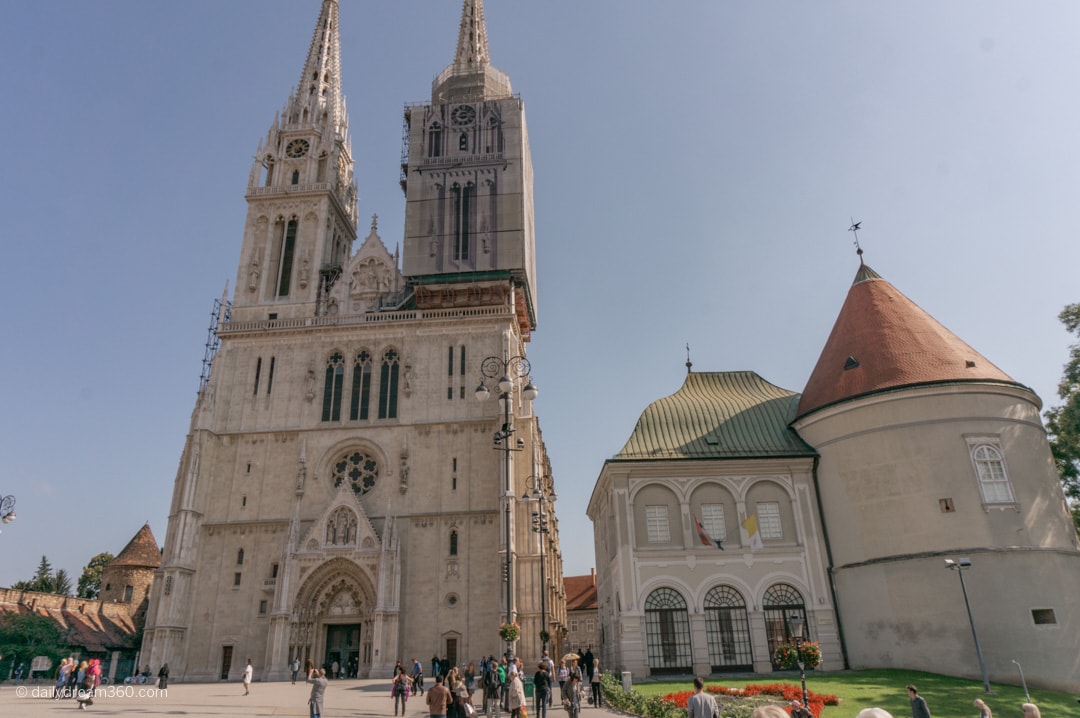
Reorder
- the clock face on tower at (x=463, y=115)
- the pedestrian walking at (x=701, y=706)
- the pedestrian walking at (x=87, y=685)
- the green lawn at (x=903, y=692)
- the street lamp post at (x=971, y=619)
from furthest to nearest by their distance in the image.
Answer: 1. the clock face on tower at (x=463, y=115)
2. the street lamp post at (x=971, y=619)
3. the pedestrian walking at (x=87, y=685)
4. the green lawn at (x=903, y=692)
5. the pedestrian walking at (x=701, y=706)

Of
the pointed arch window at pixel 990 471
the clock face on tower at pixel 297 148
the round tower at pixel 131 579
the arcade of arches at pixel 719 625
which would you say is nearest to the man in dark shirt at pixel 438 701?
the arcade of arches at pixel 719 625

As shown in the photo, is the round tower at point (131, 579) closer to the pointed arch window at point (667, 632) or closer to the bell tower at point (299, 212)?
the bell tower at point (299, 212)

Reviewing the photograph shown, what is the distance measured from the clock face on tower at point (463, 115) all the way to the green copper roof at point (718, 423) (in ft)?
88.1

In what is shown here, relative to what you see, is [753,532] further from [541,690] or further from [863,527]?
[541,690]

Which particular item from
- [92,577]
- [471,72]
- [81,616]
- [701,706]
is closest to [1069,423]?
[701,706]

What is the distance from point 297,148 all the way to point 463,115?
12446mm

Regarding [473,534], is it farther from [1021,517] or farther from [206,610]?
[1021,517]

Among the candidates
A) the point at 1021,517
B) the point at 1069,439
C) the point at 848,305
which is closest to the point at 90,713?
the point at 1021,517

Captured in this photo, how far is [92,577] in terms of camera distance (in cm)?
6850

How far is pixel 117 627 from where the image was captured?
48.9 meters

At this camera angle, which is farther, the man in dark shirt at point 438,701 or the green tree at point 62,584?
the green tree at point 62,584

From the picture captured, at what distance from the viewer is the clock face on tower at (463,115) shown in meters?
51.8

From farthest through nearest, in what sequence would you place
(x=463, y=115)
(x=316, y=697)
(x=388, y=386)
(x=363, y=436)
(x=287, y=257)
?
1. (x=463, y=115)
2. (x=287, y=257)
3. (x=388, y=386)
4. (x=363, y=436)
5. (x=316, y=697)

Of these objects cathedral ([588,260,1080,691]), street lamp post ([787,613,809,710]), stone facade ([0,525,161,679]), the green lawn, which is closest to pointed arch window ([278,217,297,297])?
stone facade ([0,525,161,679])
